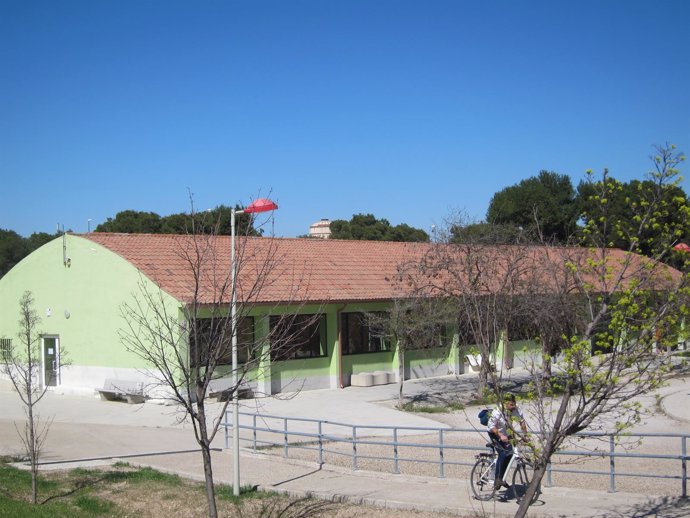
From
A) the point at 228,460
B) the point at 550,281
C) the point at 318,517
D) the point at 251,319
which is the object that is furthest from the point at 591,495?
the point at 251,319

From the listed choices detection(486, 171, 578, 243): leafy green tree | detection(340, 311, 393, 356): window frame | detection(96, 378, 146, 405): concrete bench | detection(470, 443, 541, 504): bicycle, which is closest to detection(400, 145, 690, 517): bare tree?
detection(470, 443, 541, 504): bicycle

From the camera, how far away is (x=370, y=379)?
28062mm

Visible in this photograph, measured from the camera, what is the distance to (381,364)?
29328mm

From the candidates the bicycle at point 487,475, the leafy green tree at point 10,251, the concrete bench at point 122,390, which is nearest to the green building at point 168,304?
the concrete bench at point 122,390

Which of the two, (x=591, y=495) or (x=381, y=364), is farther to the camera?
(x=381, y=364)

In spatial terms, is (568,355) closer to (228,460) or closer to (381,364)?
(228,460)

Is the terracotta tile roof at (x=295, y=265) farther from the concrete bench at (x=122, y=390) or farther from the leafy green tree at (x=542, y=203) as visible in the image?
Answer: the leafy green tree at (x=542, y=203)

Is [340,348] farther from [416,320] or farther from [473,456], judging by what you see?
[473,456]

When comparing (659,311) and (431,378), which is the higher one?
(659,311)

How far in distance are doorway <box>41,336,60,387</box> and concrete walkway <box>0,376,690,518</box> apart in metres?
1.08

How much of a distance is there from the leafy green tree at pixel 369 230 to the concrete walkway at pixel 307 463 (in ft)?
141

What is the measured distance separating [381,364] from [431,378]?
7.98ft

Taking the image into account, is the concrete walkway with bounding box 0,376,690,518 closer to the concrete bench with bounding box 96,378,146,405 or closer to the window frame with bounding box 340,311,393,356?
the concrete bench with bounding box 96,378,146,405

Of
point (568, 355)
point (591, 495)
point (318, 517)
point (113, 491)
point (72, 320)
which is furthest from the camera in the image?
point (72, 320)
